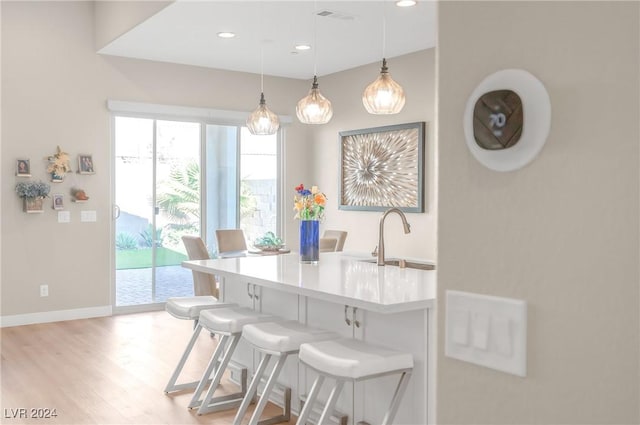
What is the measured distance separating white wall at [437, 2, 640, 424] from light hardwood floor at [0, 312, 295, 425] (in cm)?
277

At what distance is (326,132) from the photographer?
24.7 feet

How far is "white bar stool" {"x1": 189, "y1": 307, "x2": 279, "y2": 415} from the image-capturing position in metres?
3.32

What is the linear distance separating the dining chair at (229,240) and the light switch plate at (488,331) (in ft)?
17.8

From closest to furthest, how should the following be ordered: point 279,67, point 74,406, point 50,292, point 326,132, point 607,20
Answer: point 607,20, point 74,406, point 50,292, point 279,67, point 326,132

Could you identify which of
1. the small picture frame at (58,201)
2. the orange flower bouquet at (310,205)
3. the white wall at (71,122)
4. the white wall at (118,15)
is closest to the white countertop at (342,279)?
the orange flower bouquet at (310,205)

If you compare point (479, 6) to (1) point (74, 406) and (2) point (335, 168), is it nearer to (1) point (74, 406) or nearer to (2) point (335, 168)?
(1) point (74, 406)

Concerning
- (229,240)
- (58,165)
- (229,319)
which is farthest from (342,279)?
(58,165)

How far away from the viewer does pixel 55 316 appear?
6.14m

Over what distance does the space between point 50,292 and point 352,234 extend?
132 inches

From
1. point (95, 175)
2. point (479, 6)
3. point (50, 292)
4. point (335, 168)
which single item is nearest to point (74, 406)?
point (50, 292)

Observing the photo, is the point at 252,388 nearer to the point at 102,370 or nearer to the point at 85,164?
the point at 102,370

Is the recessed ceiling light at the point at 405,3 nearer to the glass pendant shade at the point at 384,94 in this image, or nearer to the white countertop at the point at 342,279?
the glass pendant shade at the point at 384,94

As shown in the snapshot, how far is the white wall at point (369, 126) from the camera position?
605cm

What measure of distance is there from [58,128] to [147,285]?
1.95 metres
